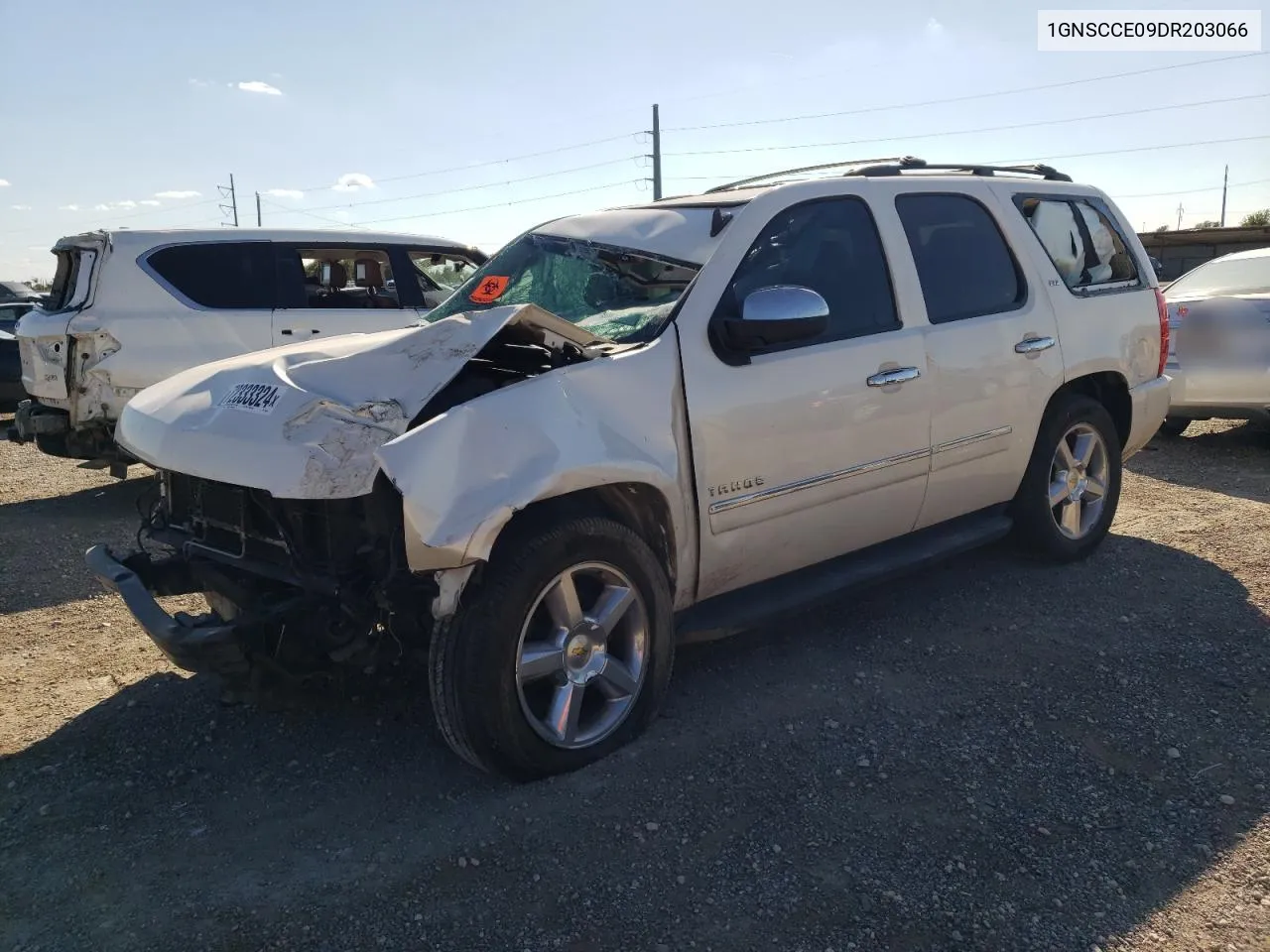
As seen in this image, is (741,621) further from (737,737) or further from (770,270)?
(770,270)

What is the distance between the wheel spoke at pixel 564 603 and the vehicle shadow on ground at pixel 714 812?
1.66 ft

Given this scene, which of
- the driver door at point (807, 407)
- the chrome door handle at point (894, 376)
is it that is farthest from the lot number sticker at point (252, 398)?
the chrome door handle at point (894, 376)

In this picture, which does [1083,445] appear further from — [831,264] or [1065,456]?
[831,264]

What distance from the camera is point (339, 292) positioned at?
786 centimetres

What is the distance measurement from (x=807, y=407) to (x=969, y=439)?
3.74 feet

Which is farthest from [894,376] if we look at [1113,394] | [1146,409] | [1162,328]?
[1162,328]

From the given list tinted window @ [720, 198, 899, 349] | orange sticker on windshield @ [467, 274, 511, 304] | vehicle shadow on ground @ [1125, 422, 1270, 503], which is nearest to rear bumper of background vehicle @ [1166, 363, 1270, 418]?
vehicle shadow on ground @ [1125, 422, 1270, 503]

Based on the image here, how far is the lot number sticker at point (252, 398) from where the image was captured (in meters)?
3.15

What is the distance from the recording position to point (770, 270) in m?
3.82

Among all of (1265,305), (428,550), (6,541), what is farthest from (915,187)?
(6,541)

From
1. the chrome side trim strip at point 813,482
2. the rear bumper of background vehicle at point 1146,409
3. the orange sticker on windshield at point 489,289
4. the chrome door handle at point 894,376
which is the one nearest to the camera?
the chrome side trim strip at point 813,482

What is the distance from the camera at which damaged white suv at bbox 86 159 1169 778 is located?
9.63ft

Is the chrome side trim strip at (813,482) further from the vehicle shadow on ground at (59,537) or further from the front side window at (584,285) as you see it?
the vehicle shadow on ground at (59,537)

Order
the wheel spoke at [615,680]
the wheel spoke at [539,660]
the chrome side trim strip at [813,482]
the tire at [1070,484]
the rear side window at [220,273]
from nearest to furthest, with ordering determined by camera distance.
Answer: the wheel spoke at [539,660], the wheel spoke at [615,680], the chrome side trim strip at [813,482], the tire at [1070,484], the rear side window at [220,273]
